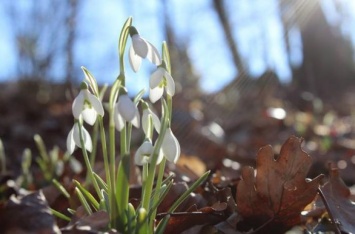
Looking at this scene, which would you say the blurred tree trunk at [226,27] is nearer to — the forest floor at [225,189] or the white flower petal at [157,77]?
the forest floor at [225,189]

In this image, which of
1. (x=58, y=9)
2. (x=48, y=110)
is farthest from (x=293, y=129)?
(x=58, y=9)

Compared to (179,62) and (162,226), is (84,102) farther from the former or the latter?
(179,62)

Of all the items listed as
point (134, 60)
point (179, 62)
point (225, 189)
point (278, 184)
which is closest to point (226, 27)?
point (179, 62)

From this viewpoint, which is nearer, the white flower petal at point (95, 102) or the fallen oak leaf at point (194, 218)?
the white flower petal at point (95, 102)

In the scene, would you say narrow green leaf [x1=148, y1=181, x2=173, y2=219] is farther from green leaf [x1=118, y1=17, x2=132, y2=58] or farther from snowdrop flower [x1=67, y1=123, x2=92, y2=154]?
green leaf [x1=118, y1=17, x2=132, y2=58]

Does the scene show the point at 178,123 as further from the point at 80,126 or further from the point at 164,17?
the point at 164,17

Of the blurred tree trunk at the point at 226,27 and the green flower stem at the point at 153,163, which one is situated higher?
the green flower stem at the point at 153,163

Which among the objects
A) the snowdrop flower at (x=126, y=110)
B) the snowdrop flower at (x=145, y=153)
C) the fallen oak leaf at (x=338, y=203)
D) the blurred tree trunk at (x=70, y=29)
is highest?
the snowdrop flower at (x=126, y=110)

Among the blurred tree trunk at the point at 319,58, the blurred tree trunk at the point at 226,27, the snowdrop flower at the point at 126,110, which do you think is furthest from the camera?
the blurred tree trunk at the point at 226,27

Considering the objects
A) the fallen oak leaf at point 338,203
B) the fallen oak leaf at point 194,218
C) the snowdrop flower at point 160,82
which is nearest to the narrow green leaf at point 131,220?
the fallen oak leaf at point 194,218
